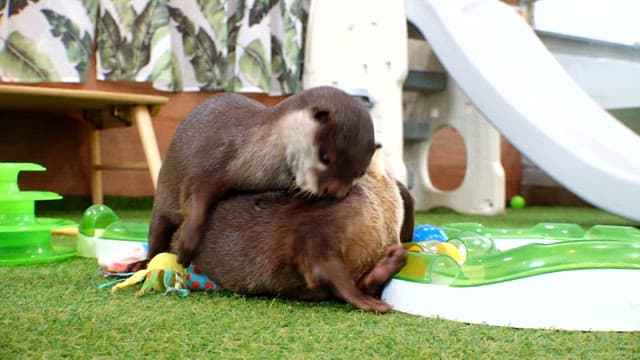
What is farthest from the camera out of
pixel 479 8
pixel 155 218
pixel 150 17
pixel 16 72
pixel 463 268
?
pixel 479 8

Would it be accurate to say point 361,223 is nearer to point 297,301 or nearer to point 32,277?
point 297,301

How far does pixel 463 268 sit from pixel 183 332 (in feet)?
1.38

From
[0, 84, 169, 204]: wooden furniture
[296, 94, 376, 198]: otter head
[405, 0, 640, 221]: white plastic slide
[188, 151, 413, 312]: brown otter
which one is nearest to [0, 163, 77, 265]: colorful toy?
[188, 151, 413, 312]: brown otter

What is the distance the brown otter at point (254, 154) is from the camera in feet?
3.11

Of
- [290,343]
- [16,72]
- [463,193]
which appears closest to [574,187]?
[463,193]

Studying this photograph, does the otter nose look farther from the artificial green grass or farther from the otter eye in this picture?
the artificial green grass

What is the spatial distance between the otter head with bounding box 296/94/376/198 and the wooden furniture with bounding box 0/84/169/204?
139 centimetres

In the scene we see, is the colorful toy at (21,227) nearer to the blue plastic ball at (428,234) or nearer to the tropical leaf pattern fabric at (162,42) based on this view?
the blue plastic ball at (428,234)

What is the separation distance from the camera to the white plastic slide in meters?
1.96

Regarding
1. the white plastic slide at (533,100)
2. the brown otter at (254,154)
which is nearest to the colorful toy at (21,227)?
the brown otter at (254,154)

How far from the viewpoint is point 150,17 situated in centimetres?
277

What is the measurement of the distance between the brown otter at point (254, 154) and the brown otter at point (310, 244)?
3 cm

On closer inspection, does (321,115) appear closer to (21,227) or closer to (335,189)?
(335,189)

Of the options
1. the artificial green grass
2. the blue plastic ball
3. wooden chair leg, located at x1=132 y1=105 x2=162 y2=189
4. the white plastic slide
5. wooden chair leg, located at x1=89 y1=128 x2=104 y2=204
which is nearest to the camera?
the artificial green grass
